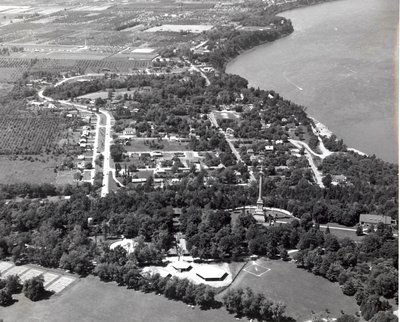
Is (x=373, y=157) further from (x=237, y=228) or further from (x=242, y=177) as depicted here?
(x=237, y=228)

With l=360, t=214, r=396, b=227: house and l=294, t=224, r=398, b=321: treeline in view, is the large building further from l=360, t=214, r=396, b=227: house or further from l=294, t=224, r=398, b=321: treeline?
l=360, t=214, r=396, b=227: house

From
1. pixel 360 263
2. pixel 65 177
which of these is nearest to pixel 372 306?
pixel 360 263

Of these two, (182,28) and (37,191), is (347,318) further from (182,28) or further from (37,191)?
(182,28)

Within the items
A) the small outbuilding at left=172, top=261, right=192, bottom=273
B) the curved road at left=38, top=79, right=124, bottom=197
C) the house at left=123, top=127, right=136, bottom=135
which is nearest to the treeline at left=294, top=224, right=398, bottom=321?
the small outbuilding at left=172, top=261, right=192, bottom=273

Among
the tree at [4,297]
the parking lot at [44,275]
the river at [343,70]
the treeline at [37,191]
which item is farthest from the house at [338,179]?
the tree at [4,297]

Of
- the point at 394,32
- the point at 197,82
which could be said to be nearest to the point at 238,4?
the point at 394,32

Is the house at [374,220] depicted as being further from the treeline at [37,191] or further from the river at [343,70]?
the treeline at [37,191]
